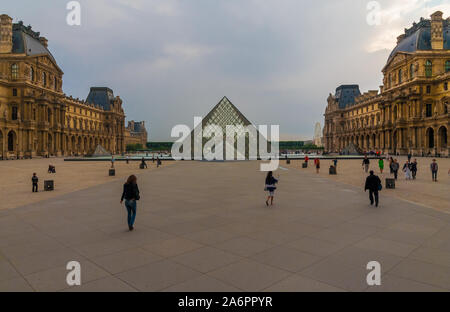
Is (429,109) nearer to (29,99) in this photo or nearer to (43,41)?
(29,99)

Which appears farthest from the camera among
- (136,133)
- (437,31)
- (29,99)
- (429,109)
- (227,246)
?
(136,133)

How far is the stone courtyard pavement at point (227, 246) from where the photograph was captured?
3.33m

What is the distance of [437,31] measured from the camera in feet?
157

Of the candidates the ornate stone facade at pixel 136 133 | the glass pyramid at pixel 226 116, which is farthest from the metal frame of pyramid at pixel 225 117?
the ornate stone facade at pixel 136 133

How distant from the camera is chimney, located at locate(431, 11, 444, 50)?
47469 mm

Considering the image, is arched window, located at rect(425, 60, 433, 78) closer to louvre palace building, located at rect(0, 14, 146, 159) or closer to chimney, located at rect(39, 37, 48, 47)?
louvre palace building, located at rect(0, 14, 146, 159)

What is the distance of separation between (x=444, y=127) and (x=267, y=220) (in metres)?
49.8

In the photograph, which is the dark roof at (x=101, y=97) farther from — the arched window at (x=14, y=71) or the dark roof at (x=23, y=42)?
the arched window at (x=14, y=71)

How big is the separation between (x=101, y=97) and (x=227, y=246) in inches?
3520

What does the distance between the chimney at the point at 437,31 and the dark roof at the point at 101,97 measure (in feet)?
263

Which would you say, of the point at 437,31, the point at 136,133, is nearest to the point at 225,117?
the point at 437,31

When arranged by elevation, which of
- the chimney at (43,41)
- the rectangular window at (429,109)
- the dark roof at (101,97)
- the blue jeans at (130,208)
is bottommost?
the blue jeans at (130,208)
